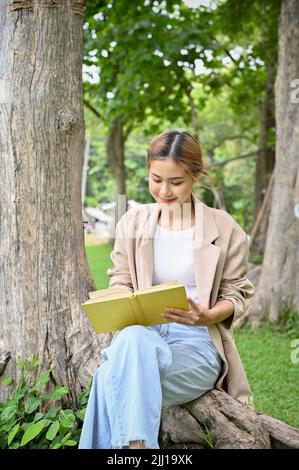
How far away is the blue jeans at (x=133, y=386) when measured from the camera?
2.45 m

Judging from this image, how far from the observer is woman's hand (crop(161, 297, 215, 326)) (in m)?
2.63

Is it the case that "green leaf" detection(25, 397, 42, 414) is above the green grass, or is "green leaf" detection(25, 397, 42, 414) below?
above

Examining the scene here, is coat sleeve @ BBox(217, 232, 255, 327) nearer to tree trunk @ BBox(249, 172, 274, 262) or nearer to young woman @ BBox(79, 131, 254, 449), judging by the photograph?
young woman @ BBox(79, 131, 254, 449)

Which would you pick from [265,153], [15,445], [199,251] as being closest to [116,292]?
[199,251]

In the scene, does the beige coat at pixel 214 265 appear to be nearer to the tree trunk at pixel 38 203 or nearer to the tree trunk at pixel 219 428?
the tree trunk at pixel 219 428

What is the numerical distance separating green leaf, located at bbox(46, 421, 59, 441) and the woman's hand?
811 mm

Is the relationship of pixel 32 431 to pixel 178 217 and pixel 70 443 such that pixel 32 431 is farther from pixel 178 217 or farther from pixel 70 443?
pixel 178 217

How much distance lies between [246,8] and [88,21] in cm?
269

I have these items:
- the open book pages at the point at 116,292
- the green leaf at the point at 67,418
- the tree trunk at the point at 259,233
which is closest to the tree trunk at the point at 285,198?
the tree trunk at the point at 259,233

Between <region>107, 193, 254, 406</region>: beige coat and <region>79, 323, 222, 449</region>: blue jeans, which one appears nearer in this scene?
<region>79, 323, 222, 449</region>: blue jeans

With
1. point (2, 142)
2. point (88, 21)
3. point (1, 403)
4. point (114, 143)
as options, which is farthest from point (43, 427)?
point (114, 143)

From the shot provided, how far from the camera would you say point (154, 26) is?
28.7 ft

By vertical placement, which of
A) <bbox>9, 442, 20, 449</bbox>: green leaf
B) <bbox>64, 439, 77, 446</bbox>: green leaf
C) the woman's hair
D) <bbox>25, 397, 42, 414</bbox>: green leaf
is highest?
the woman's hair

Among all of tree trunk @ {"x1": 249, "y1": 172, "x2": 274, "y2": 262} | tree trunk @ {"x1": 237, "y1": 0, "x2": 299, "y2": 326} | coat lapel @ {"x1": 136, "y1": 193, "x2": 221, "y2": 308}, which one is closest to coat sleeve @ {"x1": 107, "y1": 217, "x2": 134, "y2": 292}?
coat lapel @ {"x1": 136, "y1": 193, "x2": 221, "y2": 308}
